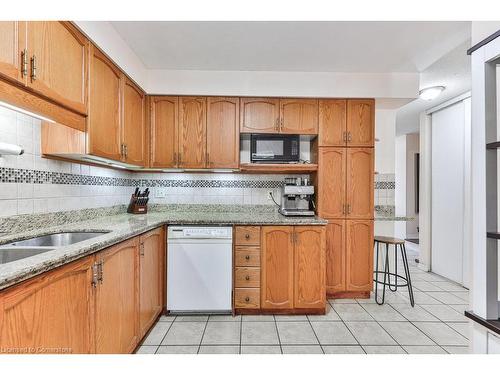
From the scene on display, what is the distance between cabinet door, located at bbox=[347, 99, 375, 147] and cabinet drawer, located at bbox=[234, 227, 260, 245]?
1398 mm

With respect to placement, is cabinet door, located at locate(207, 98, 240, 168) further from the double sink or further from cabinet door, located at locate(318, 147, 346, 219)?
the double sink

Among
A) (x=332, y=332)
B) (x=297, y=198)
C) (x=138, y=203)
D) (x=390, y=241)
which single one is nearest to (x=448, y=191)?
(x=390, y=241)

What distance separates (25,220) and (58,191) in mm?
368

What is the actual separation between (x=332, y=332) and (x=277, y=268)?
2.25 feet

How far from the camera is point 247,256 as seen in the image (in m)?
2.54

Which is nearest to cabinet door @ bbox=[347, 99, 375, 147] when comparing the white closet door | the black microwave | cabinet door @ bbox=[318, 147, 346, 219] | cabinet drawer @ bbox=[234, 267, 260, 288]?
cabinet door @ bbox=[318, 147, 346, 219]

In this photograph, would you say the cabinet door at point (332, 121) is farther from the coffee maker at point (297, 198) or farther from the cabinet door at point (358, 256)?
the cabinet door at point (358, 256)

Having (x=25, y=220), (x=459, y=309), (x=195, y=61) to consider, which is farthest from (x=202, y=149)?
(x=459, y=309)

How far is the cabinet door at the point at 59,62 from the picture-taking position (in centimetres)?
135

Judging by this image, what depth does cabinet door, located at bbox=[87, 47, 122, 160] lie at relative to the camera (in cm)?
190

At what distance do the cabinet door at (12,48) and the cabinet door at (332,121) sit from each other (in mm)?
2470

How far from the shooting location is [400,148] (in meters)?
6.43

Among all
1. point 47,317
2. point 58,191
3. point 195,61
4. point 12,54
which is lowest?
point 47,317
